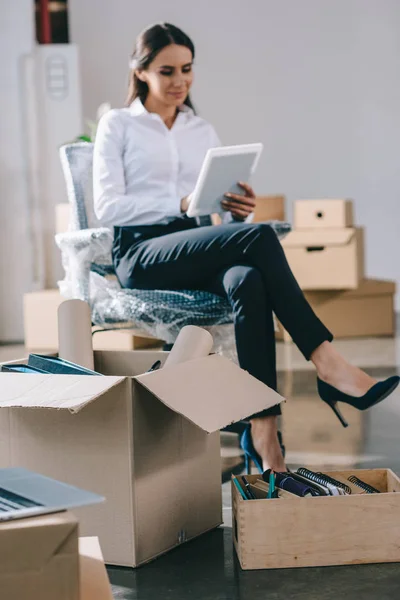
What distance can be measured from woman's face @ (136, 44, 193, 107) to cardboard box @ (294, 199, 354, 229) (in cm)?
177

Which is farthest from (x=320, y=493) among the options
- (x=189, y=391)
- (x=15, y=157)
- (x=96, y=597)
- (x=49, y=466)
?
(x=15, y=157)

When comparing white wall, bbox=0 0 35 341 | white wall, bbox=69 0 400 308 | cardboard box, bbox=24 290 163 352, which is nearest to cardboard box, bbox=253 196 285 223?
cardboard box, bbox=24 290 163 352

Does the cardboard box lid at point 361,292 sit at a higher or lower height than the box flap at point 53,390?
lower

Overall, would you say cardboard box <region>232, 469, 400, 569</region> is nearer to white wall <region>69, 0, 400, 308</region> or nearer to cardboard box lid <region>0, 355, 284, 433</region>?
cardboard box lid <region>0, 355, 284, 433</region>

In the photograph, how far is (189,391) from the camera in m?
1.51

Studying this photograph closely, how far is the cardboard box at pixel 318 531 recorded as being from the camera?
4.87ft

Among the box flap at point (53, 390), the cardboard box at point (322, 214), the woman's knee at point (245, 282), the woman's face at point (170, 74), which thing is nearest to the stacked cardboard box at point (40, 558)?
the box flap at point (53, 390)

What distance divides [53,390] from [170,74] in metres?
1.24

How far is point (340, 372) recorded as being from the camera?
208cm

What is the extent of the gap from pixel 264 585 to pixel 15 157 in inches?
130

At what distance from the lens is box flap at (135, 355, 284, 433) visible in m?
1.46

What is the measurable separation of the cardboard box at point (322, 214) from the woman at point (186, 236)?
64.6 inches

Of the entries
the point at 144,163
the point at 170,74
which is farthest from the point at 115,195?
the point at 170,74

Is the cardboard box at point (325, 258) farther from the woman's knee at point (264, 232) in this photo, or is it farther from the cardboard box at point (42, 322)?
the woman's knee at point (264, 232)
